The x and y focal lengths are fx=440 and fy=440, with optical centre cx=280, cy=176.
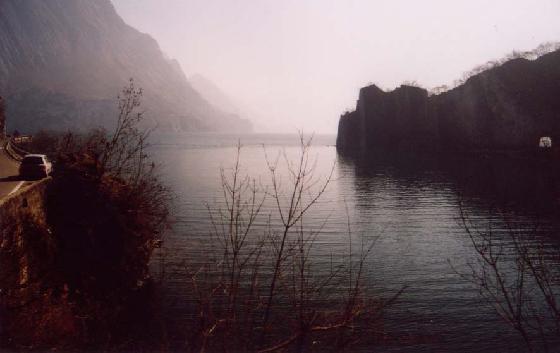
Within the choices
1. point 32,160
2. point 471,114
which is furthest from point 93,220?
point 471,114

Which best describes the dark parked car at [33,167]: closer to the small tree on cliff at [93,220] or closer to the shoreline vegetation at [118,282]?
the shoreline vegetation at [118,282]

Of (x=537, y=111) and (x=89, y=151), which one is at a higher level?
(x=537, y=111)

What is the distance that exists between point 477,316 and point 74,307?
20399 millimetres

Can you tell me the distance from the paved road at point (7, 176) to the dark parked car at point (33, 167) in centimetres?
Result: 80

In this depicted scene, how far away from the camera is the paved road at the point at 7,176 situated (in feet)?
A: 86.5

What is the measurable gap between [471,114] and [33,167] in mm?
134095

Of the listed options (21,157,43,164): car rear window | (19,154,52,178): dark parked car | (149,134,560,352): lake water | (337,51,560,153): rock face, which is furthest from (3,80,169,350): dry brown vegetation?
(337,51,560,153): rock face

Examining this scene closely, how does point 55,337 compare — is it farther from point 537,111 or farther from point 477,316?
point 537,111

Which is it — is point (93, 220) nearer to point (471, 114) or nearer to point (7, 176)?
point (7, 176)

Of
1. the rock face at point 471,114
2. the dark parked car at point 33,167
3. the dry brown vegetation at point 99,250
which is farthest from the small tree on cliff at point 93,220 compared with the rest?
the rock face at point 471,114

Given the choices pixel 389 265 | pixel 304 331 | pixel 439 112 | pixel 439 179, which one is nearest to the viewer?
pixel 304 331

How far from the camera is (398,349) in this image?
19641mm

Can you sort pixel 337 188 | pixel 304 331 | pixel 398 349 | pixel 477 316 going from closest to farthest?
pixel 304 331 → pixel 398 349 → pixel 477 316 → pixel 337 188

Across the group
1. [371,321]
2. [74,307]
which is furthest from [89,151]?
[371,321]
